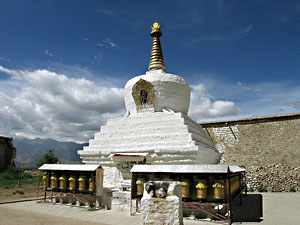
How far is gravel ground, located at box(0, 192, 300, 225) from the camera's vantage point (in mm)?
7207

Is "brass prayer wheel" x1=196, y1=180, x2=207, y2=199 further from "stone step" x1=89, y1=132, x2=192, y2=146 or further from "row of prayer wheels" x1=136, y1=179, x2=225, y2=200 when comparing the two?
"stone step" x1=89, y1=132, x2=192, y2=146

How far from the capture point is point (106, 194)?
9.59 m

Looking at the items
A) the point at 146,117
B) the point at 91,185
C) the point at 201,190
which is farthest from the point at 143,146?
the point at 201,190

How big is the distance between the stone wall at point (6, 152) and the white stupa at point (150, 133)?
60.2ft

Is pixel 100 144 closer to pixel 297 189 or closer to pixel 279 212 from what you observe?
pixel 279 212

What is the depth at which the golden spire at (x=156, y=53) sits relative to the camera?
50.2 feet

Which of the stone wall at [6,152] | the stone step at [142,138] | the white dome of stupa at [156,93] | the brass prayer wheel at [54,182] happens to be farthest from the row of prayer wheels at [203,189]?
the stone wall at [6,152]

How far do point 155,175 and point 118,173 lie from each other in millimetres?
3933

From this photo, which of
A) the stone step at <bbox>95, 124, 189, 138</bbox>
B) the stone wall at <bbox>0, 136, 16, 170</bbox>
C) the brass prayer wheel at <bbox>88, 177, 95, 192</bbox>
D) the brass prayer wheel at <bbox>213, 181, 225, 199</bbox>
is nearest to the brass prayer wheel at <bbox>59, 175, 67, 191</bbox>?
the brass prayer wheel at <bbox>88, 177, 95, 192</bbox>

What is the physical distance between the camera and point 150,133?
38.6ft

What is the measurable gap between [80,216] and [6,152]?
23.3 metres

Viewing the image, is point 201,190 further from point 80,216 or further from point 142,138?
point 142,138

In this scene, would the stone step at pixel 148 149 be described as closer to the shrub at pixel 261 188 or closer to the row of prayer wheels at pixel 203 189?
the row of prayer wheels at pixel 203 189

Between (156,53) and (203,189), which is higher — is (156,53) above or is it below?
above
